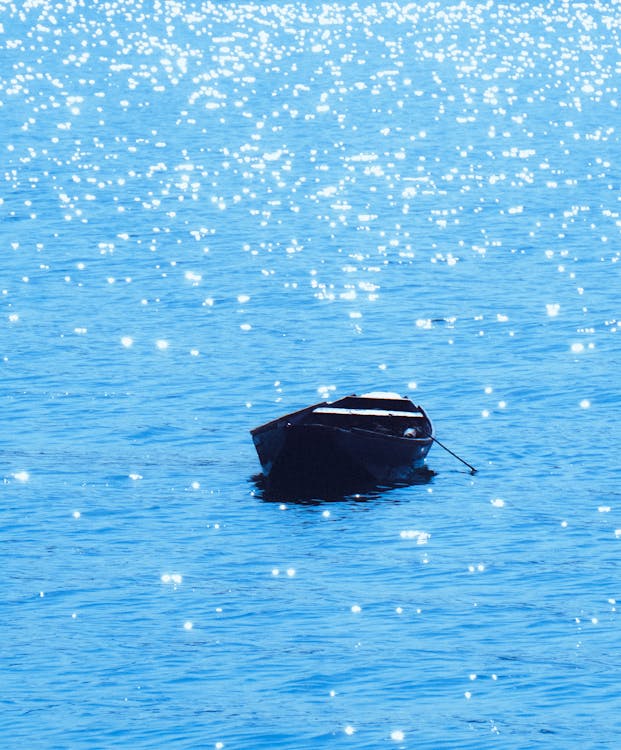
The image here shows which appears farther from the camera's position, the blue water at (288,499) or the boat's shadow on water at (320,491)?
the boat's shadow on water at (320,491)

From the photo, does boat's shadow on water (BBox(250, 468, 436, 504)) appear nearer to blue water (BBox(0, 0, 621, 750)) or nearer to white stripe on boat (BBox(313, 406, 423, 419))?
blue water (BBox(0, 0, 621, 750))

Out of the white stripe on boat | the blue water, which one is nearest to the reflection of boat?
the white stripe on boat

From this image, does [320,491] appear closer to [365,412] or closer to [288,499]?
[288,499]

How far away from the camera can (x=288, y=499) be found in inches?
1529

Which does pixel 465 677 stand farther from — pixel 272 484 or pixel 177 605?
pixel 272 484

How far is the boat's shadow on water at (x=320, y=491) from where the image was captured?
38906mm

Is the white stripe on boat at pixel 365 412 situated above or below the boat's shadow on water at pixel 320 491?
above

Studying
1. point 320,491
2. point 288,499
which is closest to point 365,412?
point 320,491

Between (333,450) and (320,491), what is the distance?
1.28 meters

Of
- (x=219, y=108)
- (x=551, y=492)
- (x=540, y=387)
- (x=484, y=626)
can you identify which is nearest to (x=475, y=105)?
(x=219, y=108)

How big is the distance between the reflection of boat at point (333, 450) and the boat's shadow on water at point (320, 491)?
0.05 m

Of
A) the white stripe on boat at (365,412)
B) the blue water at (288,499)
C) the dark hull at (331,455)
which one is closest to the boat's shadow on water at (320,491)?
the dark hull at (331,455)

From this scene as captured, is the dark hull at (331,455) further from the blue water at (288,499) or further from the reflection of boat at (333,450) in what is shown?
the blue water at (288,499)

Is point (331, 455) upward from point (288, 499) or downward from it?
upward
